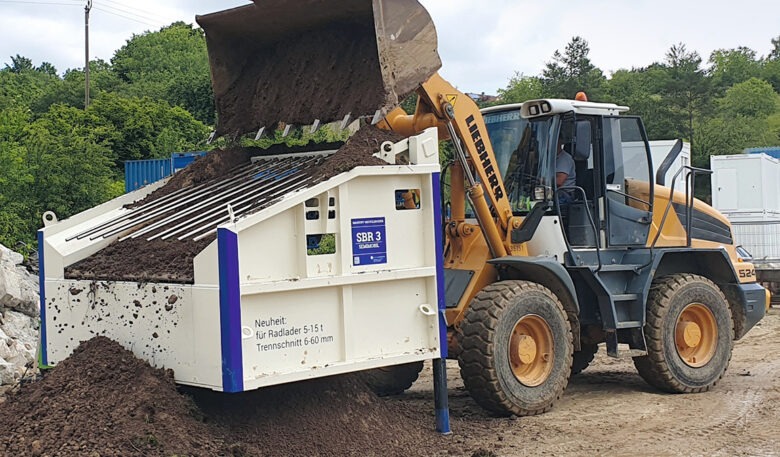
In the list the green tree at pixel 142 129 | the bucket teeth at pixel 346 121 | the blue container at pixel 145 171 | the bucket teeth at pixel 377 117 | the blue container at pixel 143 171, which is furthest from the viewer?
the green tree at pixel 142 129

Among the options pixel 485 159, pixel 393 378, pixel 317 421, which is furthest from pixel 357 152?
pixel 393 378

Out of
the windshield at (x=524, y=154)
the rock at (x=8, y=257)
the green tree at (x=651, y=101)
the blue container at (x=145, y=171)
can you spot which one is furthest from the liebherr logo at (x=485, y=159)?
the green tree at (x=651, y=101)

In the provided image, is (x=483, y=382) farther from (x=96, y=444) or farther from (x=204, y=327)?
(x=96, y=444)

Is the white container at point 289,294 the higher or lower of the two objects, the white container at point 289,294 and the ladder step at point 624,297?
the higher

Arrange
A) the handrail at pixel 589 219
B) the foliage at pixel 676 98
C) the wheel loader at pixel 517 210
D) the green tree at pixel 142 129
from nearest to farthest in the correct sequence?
the wheel loader at pixel 517 210
the handrail at pixel 589 219
the green tree at pixel 142 129
the foliage at pixel 676 98

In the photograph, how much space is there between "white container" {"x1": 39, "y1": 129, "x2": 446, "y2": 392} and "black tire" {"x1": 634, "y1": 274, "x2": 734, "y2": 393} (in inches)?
121

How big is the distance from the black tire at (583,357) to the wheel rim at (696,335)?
0.92 m

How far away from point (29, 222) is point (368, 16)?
1234 cm

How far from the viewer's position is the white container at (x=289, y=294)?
5520mm

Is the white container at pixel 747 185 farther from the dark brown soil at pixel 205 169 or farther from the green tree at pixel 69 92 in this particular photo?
the green tree at pixel 69 92

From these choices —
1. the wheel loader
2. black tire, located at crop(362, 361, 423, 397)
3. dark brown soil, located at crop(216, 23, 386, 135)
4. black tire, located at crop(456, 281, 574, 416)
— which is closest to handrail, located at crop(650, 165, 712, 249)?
the wheel loader

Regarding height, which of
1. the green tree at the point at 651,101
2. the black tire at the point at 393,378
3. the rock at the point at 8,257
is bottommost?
the black tire at the point at 393,378

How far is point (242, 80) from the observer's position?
818 centimetres

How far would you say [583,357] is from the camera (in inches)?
392
